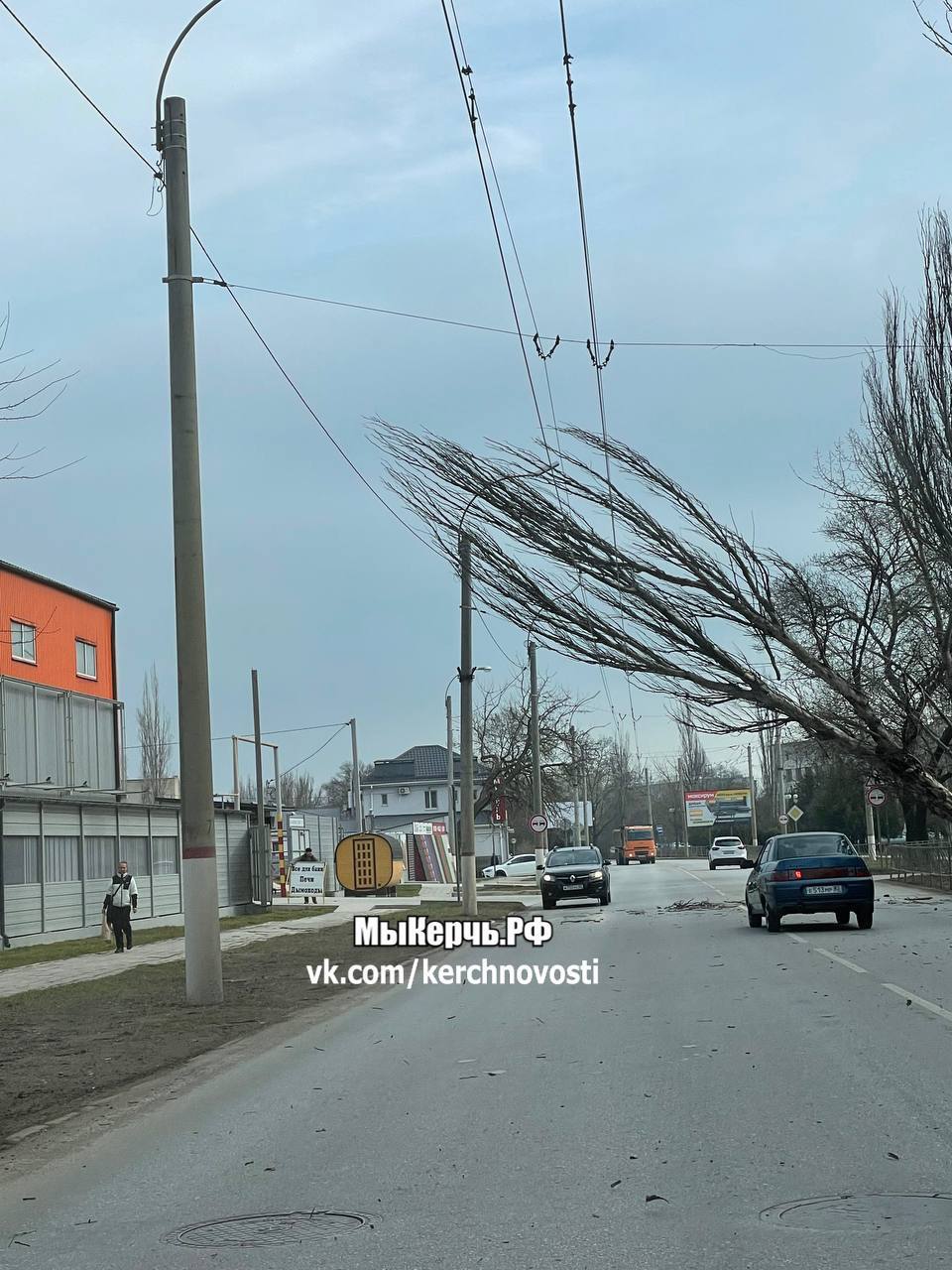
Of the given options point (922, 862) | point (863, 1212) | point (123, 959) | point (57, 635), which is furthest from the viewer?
point (922, 862)

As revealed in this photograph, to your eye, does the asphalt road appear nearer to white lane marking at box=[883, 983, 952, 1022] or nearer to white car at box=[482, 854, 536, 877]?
white lane marking at box=[883, 983, 952, 1022]

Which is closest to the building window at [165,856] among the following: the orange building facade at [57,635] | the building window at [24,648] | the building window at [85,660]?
the orange building facade at [57,635]

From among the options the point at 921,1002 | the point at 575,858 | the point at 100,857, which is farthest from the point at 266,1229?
the point at 575,858

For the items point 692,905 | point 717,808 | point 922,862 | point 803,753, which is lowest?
point 692,905

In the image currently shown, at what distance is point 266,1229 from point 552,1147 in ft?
6.13

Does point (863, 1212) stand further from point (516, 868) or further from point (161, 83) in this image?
point (516, 868)

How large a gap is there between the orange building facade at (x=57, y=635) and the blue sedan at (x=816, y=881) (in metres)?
17.1

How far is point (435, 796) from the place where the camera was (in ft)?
404

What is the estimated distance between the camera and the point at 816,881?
22.6 metres

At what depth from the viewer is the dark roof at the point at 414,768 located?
123938mm

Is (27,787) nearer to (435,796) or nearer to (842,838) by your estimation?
(842,838)

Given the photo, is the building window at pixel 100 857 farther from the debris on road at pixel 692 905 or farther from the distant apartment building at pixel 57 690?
→ the debris on road at pixel 692 905

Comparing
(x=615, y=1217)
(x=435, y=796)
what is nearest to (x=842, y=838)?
(x=615, y=1217)

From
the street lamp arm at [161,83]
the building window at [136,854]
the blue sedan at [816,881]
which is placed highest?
the street lamp arm at [161,83]
